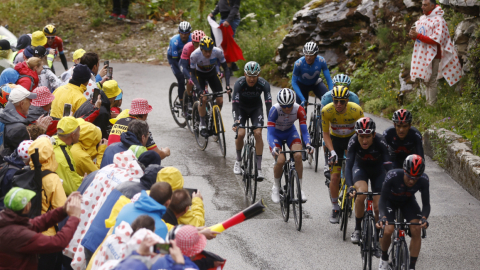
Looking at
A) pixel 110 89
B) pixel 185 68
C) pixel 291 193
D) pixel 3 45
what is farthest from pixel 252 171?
pixel 3 45

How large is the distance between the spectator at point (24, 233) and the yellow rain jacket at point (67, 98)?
3574 millimetres

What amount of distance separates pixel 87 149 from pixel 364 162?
3.75 m

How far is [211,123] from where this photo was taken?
36.8ft

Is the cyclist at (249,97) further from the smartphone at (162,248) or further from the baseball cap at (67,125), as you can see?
the smartphone at (162,248)

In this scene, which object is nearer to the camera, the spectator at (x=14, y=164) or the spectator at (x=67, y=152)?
the spectator at (x=14, y=164)

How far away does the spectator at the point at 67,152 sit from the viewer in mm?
5902

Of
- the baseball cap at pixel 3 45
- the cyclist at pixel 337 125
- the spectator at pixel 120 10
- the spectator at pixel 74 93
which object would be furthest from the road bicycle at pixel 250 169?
the spectator at pixel 120 10

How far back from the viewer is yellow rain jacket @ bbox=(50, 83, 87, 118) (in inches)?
310

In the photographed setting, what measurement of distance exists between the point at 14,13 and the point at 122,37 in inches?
226

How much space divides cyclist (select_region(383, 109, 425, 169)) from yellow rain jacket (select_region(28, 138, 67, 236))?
4.34 m

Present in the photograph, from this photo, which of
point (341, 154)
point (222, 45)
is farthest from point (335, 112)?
point (222, 45)

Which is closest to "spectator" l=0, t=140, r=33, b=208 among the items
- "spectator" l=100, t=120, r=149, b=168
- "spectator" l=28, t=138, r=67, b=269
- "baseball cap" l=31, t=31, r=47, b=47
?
"spectator" l=28, t=138, r=67, b=269

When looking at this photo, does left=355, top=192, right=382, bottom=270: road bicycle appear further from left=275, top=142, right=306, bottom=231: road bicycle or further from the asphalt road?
left=275, top=142, right=306, bottom=231: road bicycle

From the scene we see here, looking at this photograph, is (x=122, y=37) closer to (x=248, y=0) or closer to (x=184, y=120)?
(x=248, y=0)
